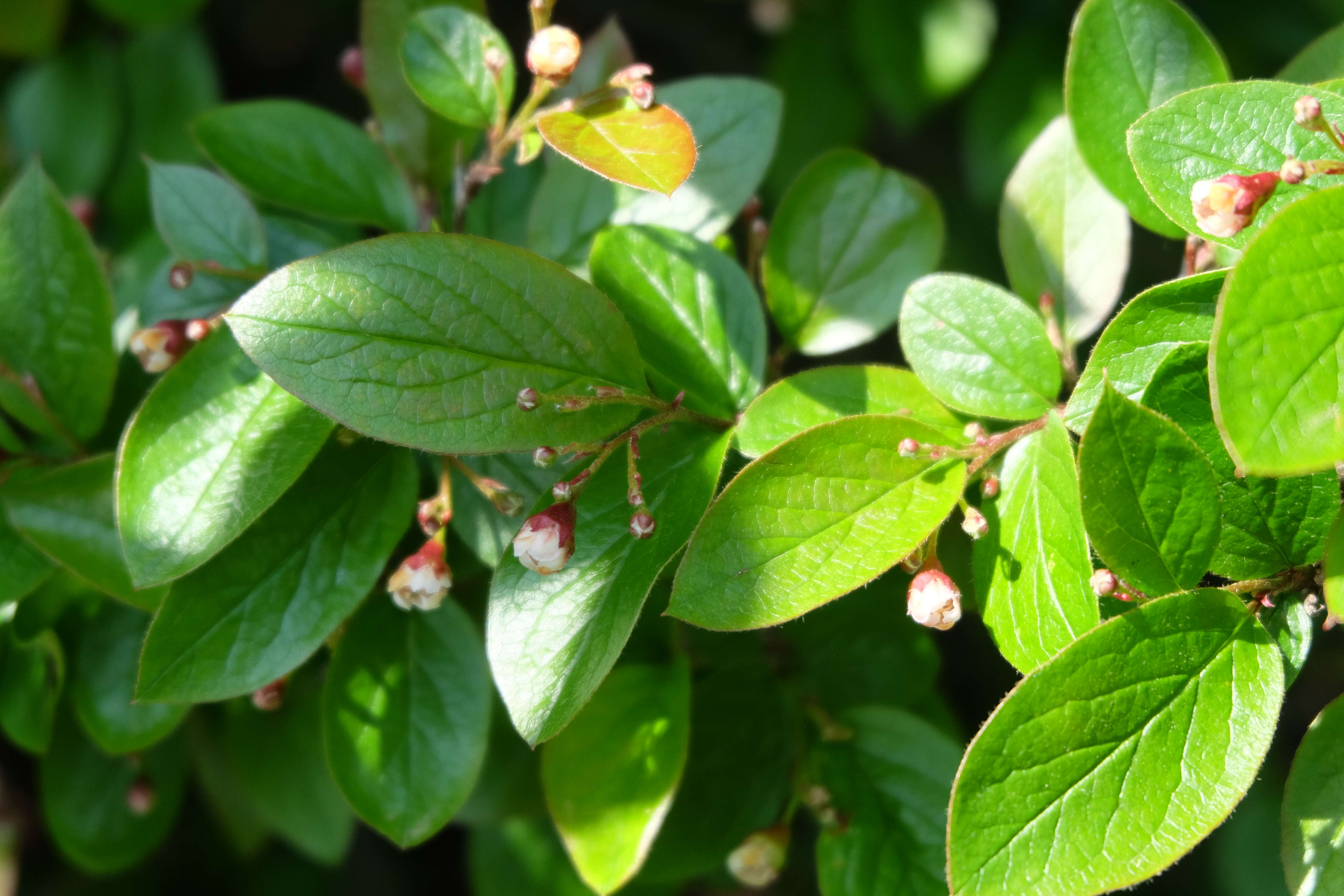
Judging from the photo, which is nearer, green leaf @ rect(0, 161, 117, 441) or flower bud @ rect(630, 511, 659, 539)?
flower bud @ rect(630, 511, 659, 539)

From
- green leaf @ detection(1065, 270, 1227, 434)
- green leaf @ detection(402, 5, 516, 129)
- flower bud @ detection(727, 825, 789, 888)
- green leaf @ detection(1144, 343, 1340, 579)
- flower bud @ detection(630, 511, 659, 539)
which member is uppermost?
green leaf @ detection(402, 5, 516, 129)

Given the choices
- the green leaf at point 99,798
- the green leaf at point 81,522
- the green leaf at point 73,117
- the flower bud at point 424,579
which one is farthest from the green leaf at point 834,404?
the green leaf at point 73,117

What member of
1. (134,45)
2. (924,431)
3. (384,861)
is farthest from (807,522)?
(384,861)

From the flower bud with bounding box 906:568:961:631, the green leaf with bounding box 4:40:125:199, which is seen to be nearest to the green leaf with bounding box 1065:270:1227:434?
the flower bud with bounding box 906:568:961:631

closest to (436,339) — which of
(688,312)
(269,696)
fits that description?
(688,312)

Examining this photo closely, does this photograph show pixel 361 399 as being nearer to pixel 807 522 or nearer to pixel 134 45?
pixel 807 522

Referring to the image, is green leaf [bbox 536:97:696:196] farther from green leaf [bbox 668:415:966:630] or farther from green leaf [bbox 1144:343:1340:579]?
green leaf [bbox 1144:343:1340:579]
